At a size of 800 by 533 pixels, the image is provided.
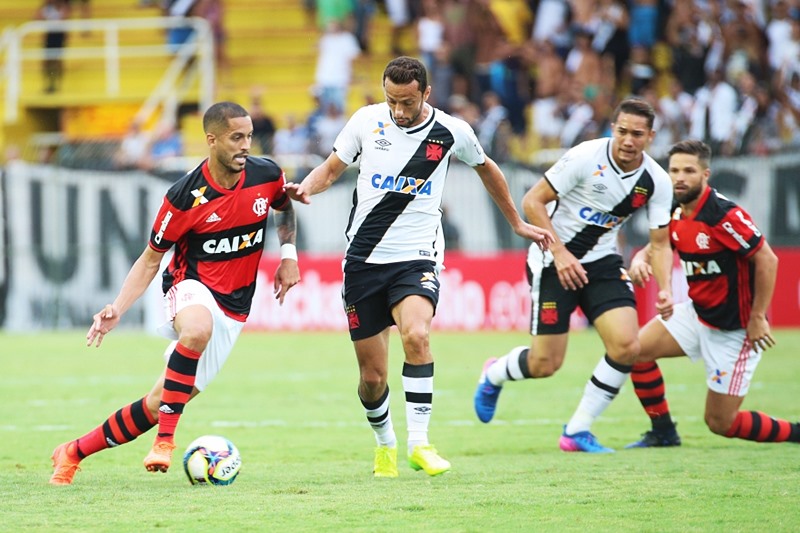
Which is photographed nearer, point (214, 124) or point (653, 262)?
point (214, 124)

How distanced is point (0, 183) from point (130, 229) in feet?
8.09

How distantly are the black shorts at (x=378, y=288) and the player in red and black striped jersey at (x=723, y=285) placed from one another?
1918 mm

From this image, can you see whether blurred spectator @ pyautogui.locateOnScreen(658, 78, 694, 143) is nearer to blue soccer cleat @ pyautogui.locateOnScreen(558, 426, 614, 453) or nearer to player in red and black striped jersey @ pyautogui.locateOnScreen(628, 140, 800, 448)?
player in red and black striped jersey @ pyautogui.locateOnScreen(628, 140, 800, 448)

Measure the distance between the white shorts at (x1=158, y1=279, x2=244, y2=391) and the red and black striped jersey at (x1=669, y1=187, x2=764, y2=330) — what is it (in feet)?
10.9

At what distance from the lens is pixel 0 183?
22484mm

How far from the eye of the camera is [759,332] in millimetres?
8812

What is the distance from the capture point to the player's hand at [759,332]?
8.78 m

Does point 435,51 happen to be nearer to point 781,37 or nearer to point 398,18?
point 398,18

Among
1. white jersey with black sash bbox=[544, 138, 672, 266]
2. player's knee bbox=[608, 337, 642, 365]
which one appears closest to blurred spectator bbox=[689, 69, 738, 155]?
white jersey with black sash bbox=[544, 138, 672, 266]

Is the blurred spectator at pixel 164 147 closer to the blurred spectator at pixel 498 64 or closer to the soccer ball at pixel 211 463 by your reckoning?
the blurred spectator at pixel 498 64

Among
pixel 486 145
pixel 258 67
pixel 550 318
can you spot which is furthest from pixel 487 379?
pixel 258 67

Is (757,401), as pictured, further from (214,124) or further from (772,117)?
(772,117)


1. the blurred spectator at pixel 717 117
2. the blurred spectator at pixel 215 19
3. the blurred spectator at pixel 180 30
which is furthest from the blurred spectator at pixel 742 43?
the blurred spectator at pixel 180 30

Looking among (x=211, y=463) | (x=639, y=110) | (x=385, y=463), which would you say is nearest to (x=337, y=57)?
(x=639, y=110)
